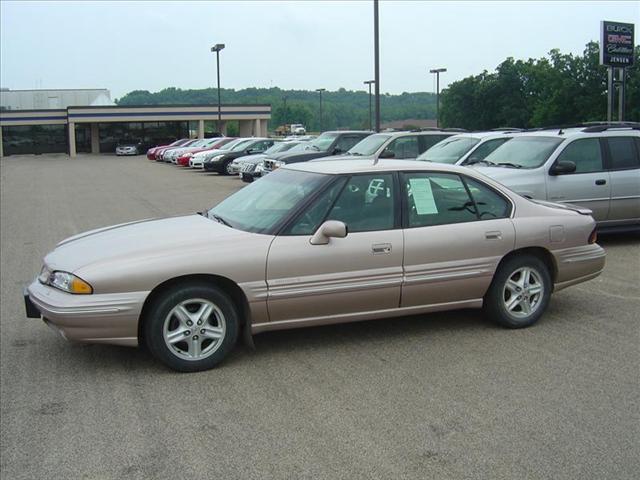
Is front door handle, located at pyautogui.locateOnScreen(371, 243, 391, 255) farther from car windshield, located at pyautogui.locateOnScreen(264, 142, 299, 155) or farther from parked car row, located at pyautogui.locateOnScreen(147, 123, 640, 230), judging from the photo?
car windshield, located at pyautogui.locateOnScreen(264, 142, 299, 155)

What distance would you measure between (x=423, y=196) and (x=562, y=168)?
15.0 ft

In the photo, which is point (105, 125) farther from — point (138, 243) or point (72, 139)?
point (138, 243)

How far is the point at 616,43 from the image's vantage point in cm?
1866

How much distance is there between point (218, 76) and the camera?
4716 cm

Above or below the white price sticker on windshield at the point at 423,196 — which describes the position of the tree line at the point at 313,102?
above

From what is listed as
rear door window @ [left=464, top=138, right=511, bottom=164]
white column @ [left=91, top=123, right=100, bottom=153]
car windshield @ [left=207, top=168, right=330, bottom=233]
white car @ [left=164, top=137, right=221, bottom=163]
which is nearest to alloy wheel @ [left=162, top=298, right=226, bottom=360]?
car windshield @ [left=207, top=168, right=330, bottom=233]

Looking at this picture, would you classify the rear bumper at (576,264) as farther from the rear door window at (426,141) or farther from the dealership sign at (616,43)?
the dealership sign at (616,43)

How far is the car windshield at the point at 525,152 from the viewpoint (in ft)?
32.7

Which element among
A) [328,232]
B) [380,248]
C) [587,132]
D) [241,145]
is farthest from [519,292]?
[241,145]

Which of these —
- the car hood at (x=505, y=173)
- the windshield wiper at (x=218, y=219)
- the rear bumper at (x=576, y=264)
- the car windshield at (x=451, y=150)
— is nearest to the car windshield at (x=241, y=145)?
the car windshield at (x=451, y=150)

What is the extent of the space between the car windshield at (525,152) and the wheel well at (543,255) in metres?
3.91

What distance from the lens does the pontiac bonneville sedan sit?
15.9 ft

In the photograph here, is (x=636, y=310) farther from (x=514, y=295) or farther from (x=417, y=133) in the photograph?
(x=417, y=133)

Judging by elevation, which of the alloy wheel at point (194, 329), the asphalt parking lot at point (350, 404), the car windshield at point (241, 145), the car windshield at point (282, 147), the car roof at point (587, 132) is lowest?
the asphalt parking lot at point (350, 404)
